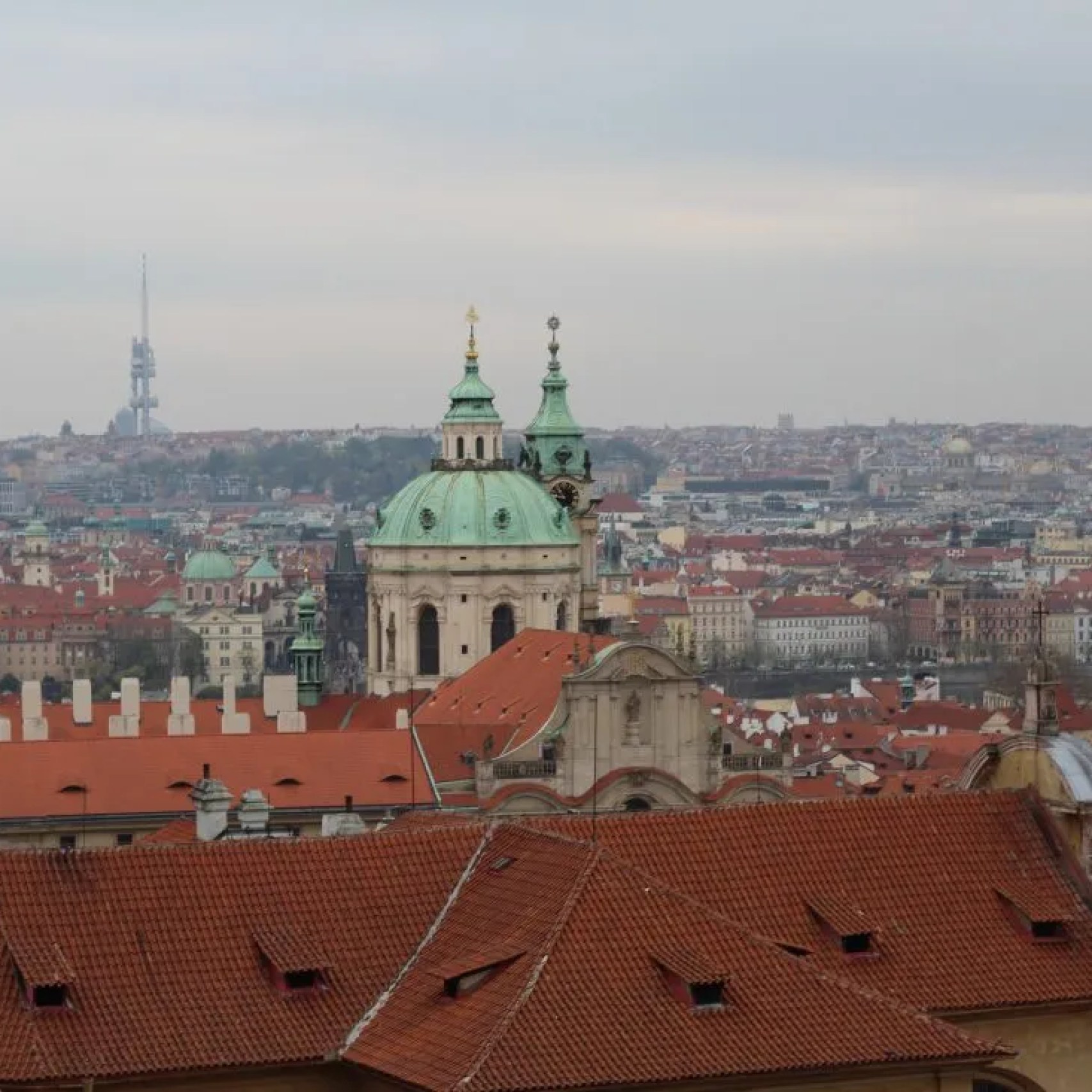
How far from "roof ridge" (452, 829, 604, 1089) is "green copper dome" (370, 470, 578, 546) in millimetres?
59719

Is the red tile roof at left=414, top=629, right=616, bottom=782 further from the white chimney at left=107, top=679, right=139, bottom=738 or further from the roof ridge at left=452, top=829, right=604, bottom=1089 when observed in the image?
the roof ridge at left=452, top=829, right=604, bottom=1089

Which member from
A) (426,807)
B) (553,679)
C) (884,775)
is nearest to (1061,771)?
(426,807)

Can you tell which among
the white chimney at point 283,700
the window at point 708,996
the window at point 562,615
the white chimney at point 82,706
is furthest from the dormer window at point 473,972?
the window at point 562,615

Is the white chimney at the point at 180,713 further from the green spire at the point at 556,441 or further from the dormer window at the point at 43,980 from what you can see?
the dormer window at the point at 43,980

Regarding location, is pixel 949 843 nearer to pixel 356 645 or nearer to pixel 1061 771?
pixel 1061 771

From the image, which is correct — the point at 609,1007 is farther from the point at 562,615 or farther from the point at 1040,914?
the point at 562,615

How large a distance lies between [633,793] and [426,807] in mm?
6238

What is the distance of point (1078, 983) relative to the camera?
3528cm

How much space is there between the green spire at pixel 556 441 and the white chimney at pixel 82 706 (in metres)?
17.6

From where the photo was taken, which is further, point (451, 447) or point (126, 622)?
point (126, 622)

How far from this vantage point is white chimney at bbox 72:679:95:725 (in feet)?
276

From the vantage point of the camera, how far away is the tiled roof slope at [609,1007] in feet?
104

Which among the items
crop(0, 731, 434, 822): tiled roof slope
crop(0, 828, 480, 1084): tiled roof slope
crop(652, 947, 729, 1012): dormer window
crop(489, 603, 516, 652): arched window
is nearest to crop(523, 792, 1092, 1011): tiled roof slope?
crop(652, 947, 729, 1012): dormer window

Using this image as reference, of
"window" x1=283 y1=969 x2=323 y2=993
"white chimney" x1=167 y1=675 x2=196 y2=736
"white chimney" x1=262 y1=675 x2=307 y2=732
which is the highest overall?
"window" x1=283 y1=969 x2=323 y2=993
